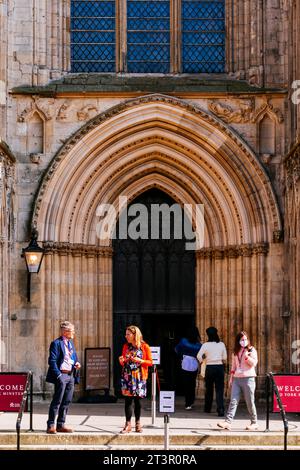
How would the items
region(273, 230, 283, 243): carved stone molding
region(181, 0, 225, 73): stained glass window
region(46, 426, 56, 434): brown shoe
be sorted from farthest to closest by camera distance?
region(181, 0, 225, 73): stained glass window
region(273, 230, 283, 243): carved stone molding
region(46, 426, 56, 434): brown shoe

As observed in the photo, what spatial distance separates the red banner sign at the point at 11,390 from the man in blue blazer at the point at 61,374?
0.70 meters

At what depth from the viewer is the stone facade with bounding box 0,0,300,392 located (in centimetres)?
2048

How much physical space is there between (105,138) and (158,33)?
8.20 ft

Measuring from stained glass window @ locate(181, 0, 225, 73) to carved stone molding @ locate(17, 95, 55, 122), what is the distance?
108 inches

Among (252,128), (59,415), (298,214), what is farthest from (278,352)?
(59,415)

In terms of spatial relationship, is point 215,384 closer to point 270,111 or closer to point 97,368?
point 97,368

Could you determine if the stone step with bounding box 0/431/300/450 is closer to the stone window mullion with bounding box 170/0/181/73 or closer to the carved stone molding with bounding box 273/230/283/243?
the carved stone molding with bounding box 273/230/283/243

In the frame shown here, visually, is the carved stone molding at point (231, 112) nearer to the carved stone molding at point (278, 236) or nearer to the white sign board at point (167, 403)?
the carved stone molding at point (278, 236)

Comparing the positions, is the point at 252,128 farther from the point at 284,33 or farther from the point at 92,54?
the point at 92,54

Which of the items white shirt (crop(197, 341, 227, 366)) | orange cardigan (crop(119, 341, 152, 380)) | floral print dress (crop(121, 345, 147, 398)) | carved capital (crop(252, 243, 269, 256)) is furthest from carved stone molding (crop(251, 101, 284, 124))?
floral print dress (crop(121, 345, 147, 398))

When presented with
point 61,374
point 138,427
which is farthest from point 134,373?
point 61,374

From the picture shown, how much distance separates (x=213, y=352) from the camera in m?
18.6

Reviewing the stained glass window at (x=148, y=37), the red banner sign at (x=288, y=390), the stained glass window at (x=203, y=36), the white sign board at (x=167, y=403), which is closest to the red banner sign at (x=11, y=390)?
the white sign board at (x=167, y=403)

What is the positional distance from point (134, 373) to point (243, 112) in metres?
6.62
